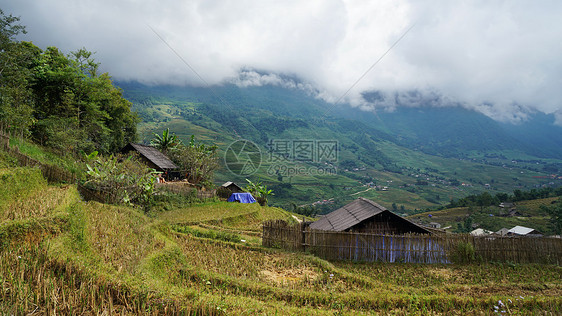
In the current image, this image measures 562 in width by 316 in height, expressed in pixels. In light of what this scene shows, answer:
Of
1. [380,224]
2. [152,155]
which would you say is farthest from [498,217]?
[152,155]

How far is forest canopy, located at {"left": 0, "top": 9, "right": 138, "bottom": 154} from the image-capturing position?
18.0m

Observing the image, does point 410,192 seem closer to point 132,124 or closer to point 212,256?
point 132,124

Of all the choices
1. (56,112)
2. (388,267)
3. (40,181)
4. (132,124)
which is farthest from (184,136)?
(388,267)

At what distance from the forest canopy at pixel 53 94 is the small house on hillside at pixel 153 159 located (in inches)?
85.9

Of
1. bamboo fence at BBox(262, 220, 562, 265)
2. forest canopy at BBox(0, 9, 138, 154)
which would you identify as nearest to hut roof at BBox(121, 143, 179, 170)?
forest canopy at BBox(0, 9, 138, 154)

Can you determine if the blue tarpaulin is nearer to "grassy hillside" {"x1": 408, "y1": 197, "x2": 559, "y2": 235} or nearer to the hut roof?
the hut roof

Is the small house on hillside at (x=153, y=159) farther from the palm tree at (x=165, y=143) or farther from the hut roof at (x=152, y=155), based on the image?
the palm tree at (x=165, y=143)

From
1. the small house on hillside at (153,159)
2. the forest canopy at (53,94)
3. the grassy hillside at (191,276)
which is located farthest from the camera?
the small house on hillside at (153,159)

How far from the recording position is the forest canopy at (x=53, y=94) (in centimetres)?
1805

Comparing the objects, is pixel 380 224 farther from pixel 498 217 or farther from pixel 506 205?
pixel 506 205

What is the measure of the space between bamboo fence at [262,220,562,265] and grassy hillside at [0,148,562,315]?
492 millimetres

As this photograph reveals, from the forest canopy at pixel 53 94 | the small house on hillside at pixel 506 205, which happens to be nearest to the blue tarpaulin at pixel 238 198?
the forest canopy at pixel 53 94

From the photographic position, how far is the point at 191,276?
7.89 m

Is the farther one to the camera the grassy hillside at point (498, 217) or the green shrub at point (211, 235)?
the grassy hillside at point (498, 217)
